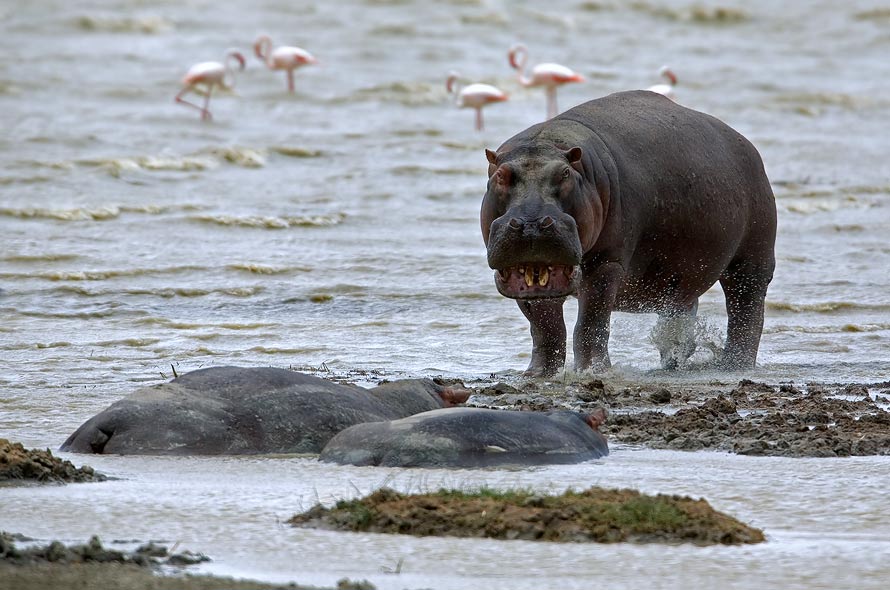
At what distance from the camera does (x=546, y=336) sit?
9023 mm

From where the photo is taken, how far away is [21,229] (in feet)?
51.0

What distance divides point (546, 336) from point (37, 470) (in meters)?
3.94

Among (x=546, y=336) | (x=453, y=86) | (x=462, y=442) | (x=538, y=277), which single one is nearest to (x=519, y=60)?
(x=453, y=86)

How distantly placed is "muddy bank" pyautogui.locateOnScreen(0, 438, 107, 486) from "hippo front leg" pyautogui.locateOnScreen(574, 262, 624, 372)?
371cm

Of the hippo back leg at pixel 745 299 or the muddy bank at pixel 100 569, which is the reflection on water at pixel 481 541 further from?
the hippo back leg at pixel 745 299

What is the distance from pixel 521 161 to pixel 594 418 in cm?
214

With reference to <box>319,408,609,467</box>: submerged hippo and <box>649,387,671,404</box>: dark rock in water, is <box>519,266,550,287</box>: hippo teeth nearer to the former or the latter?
<box>649,387,671,404</box>: dark rock in water

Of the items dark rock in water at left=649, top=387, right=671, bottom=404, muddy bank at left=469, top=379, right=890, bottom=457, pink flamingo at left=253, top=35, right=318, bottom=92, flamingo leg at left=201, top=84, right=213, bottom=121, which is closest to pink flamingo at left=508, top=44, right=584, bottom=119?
pink flamingo at left=253, top=35, right=318, bottom=92

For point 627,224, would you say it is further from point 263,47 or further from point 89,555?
point 263,47

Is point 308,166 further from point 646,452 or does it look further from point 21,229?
point 646,452

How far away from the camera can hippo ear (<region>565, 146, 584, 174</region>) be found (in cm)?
840

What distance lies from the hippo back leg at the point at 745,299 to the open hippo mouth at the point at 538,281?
7.84 feet

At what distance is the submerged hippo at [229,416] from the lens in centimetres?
631

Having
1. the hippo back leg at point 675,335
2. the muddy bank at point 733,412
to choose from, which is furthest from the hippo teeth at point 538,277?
the hippo back leg at point 675,335
